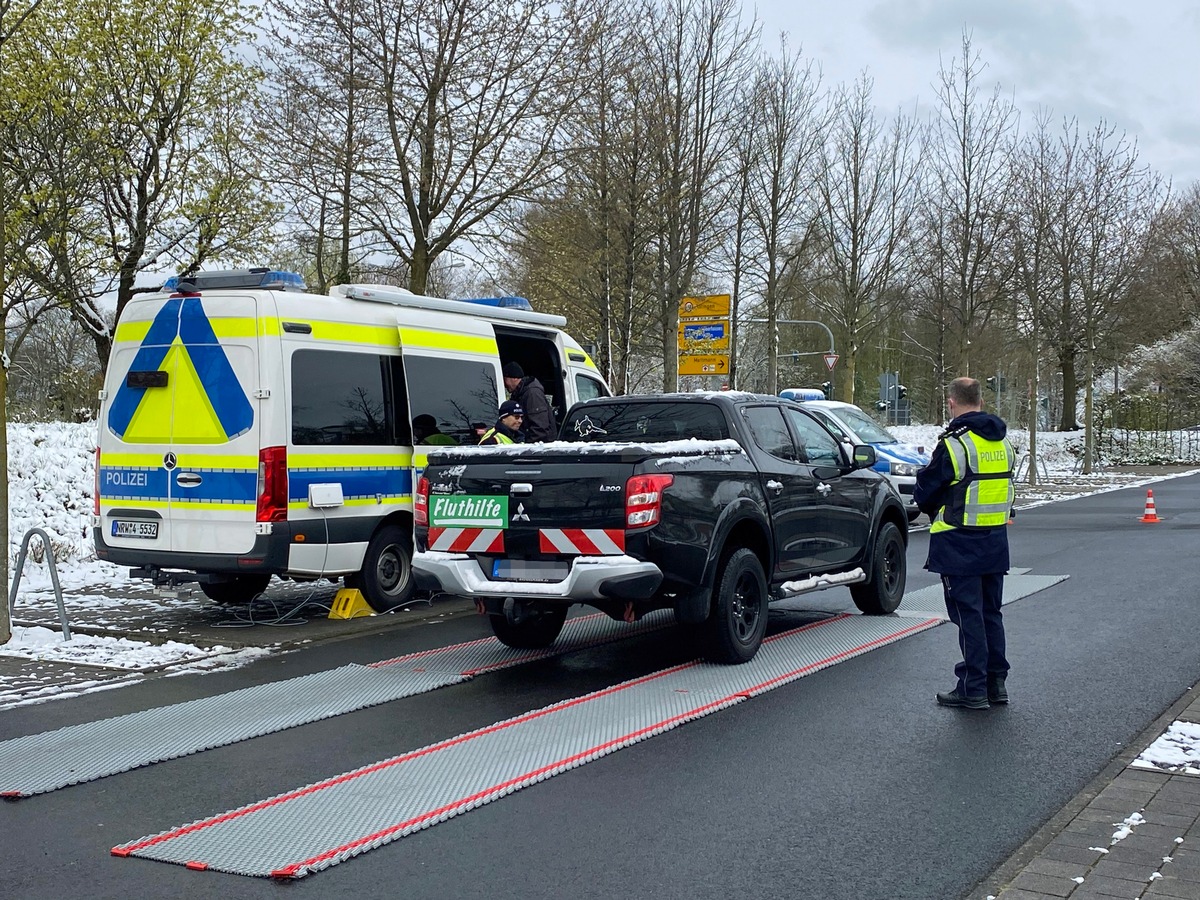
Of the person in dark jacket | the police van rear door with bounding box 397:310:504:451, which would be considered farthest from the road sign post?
the person in dark jacket

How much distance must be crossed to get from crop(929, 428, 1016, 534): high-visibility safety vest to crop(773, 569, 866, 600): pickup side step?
78.7 inches

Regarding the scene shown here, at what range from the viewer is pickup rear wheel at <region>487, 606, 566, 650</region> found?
878 centimetres

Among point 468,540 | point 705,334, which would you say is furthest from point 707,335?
point 468,540

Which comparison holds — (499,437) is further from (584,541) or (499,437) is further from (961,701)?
(961,701)

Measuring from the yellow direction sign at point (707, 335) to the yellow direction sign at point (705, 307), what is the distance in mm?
98

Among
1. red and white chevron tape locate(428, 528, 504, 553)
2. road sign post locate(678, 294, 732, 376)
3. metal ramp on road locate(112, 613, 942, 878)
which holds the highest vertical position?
road sign post locate(678, 294, 732, 376)

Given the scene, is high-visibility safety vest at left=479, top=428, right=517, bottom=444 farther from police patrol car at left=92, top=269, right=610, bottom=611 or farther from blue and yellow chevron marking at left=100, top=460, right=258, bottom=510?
blue and yellow chevron marking at left=100, top=460, right=258, bottom=510

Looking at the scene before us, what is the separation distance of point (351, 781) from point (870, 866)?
2381mm

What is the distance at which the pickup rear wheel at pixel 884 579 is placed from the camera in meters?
10.1

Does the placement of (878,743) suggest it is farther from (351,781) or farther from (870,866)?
(351,781)

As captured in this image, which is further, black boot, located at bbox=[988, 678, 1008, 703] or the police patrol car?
the police patrol car

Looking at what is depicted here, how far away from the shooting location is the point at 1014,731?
6445mm

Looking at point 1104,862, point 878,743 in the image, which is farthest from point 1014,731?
point 1104,862

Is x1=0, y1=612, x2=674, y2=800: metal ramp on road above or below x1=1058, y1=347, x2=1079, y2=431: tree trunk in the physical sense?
below
